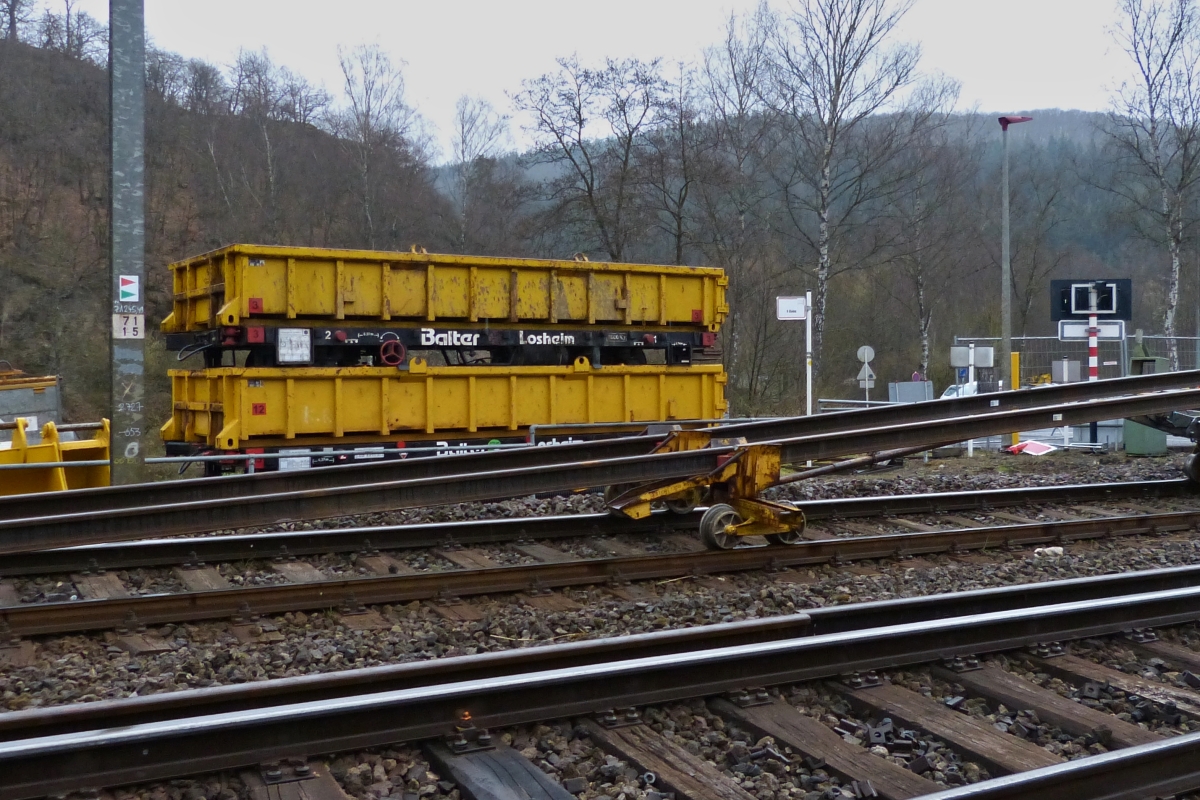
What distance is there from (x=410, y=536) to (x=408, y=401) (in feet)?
22.0

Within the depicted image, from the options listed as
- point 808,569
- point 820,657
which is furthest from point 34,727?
point 808,569

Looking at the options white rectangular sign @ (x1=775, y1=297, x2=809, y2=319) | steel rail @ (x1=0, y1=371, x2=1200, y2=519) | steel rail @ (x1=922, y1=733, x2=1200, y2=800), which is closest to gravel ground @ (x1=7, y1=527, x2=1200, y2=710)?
steel rail @ (x1=0, y1=371, x2=1200, y2=519)

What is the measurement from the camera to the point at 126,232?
32.4 feet

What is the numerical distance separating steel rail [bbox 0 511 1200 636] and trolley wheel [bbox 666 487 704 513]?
1.73ft

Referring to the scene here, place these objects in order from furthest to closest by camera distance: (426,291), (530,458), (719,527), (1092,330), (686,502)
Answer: (1092,330) < (426,291) < (686,502) < (719,527) < (530,458)

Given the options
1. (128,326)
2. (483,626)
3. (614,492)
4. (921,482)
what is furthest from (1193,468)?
(128,326)

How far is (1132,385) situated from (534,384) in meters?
8.22

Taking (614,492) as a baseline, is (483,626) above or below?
below

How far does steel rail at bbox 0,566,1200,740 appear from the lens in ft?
12.4

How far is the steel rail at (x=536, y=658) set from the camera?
3.77 metres

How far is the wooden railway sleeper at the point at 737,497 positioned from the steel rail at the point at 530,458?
41 cm

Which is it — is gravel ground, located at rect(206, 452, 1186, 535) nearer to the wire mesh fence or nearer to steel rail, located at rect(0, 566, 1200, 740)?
steel rail, located at rect(0, 566, 1200, 740)

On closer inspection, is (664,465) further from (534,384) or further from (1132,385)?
(534,384)

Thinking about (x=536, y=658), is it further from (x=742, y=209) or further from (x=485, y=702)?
(x=742, y=209)
